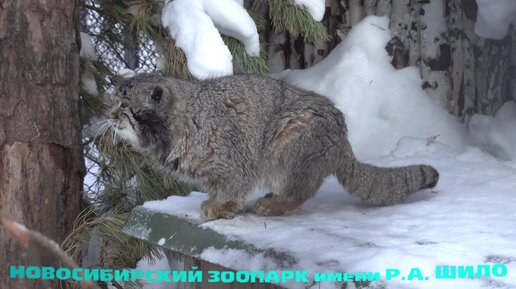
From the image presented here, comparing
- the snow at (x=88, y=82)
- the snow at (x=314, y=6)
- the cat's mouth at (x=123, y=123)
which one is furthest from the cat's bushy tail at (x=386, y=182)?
the snow at (x=88, y=82)

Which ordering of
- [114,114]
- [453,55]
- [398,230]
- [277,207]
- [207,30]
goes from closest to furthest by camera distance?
[398,230] < [114,114] < [277,207] < [207,30] < [453,55]

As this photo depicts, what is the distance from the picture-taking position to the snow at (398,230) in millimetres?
2135

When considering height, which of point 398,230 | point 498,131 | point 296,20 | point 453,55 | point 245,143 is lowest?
point 398,230

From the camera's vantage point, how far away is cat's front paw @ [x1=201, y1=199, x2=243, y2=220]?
3.03 metres

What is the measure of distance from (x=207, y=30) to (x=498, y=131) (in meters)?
1.90

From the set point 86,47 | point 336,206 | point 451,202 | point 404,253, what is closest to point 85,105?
point 86,47

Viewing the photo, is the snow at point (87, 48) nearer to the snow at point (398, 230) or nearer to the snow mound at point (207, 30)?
the snow mound at point (207, 30)

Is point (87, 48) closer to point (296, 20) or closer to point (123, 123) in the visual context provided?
point (296, 20)

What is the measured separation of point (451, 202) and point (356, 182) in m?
0.42

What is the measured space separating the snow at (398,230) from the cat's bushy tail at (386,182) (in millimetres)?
55

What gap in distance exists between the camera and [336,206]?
10.6 feet

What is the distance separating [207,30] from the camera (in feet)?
12.4

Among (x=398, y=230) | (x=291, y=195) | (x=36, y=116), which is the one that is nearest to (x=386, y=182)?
(x=291, y=195)

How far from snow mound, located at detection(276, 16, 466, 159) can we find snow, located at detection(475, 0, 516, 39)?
0.48m
